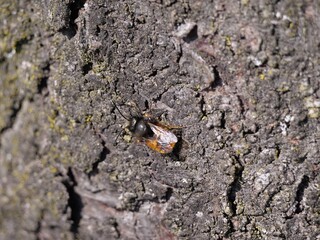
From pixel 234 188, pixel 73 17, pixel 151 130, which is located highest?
pixel 73 17

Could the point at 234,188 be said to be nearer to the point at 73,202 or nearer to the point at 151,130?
the point at 151,130

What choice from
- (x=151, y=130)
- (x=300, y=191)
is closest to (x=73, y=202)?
(x=151, y=130)

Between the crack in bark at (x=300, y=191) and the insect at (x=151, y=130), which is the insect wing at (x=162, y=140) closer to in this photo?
the insect at (x=151, y=130)

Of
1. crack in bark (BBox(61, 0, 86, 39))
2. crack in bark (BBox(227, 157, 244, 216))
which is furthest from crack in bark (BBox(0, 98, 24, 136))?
crack in bark (BBox(227, 157, 244, 216))

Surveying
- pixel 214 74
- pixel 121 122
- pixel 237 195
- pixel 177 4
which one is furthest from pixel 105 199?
pixel 177 4

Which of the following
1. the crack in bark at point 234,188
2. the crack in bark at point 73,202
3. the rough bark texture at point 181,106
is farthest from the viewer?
the crack in bark at point 73,202

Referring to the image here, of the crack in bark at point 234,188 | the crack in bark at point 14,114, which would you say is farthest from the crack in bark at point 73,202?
the crack in bark at point 234,188

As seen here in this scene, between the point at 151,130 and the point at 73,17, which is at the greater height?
the point at 73,17
